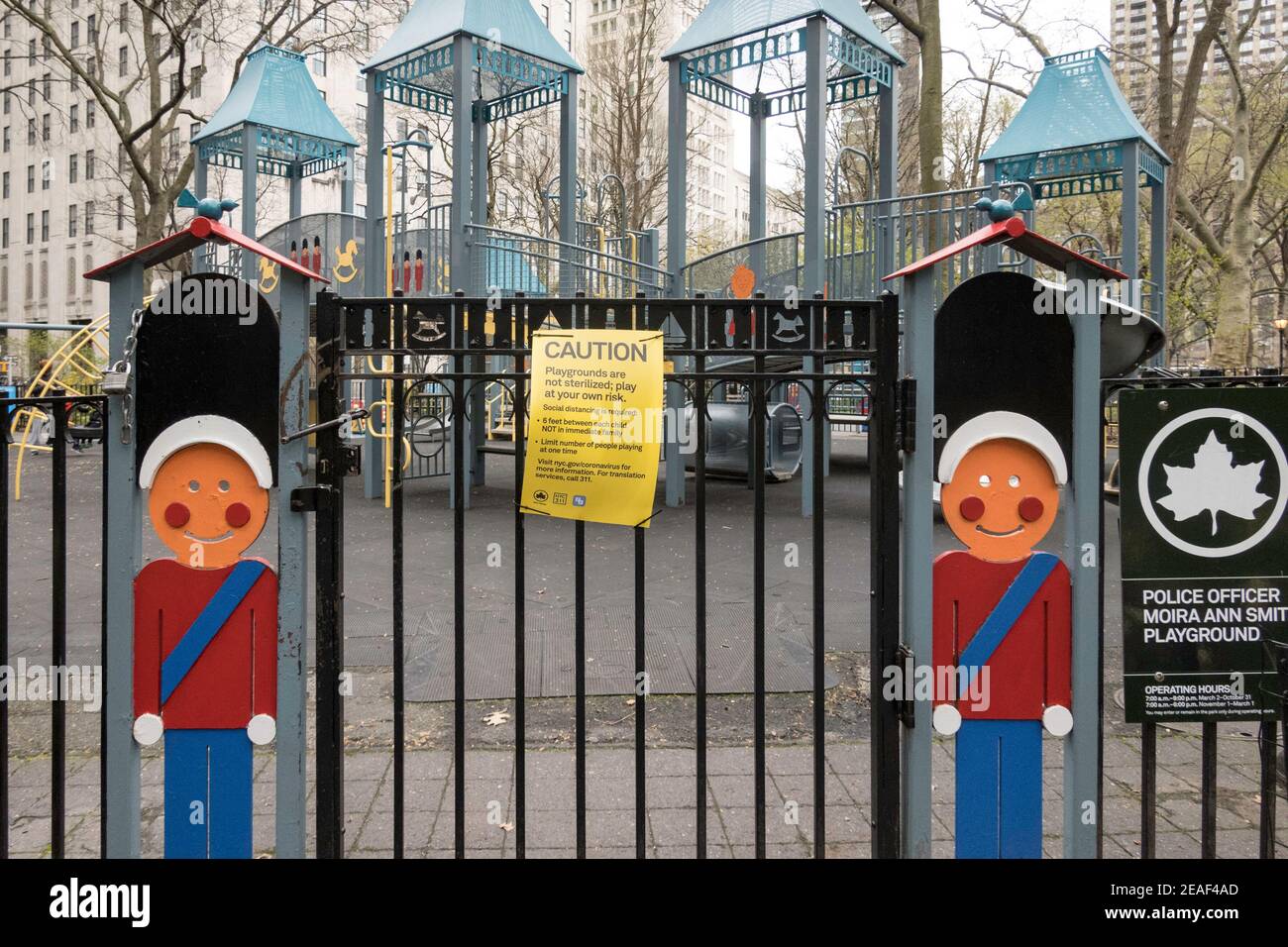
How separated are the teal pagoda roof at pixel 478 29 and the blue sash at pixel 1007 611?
10.2 metres

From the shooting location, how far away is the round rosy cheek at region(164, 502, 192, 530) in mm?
2398

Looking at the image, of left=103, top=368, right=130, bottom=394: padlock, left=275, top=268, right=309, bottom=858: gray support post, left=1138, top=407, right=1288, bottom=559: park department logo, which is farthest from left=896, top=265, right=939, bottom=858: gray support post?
left=103, top=368, right=130, bottom=394: padlock

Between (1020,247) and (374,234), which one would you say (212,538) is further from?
(374,234)

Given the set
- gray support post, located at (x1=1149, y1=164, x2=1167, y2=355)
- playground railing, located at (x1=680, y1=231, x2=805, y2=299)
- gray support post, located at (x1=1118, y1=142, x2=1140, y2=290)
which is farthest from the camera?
gray support post, located at (x1=1149, y1=164, x2=1167, y2=355)

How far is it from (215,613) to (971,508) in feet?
6.43

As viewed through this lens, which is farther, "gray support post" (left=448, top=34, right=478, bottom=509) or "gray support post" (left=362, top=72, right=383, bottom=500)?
"gray support post" (left=362, top=72, right=383, bottom=500)

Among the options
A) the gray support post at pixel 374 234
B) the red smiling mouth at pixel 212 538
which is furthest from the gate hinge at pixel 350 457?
the gray support post at pixel 374 234

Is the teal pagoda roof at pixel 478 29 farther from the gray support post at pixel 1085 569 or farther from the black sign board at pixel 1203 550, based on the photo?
the black sign board at pixel 1203 550

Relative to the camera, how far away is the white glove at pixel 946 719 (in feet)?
8.03

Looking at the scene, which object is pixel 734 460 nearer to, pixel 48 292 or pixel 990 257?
pixel 990 257

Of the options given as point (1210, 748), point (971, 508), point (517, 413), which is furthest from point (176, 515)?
point (1210, 748)

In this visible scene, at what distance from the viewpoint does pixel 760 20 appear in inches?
426

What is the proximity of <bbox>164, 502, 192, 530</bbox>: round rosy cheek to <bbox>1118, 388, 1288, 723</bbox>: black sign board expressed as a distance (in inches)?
94.5

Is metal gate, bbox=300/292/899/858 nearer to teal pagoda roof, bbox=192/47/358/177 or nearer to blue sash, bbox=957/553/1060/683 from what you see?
blue sash, bbox=957/553/1060/683
